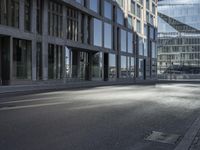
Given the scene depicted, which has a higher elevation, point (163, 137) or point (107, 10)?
point (107, 10)

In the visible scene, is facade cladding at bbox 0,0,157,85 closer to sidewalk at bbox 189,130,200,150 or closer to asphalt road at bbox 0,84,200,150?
asphalt road at bbox 0,84,200,150

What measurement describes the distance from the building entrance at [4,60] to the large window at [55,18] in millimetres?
7230

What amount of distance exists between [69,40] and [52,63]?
454 cm

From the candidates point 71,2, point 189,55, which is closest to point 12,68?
point 71,2

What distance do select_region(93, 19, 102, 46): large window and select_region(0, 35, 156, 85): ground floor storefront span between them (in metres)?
1.35

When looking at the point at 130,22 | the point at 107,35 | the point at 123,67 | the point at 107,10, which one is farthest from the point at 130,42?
the point at 107,10

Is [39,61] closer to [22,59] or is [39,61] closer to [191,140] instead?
[22,59]

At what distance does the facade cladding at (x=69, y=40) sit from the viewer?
104ft

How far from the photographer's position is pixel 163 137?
831cm

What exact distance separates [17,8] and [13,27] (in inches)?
89.0

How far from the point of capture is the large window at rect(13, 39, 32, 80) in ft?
104

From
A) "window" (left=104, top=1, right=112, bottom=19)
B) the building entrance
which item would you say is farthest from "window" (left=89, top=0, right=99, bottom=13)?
the building entrance

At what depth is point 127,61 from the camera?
63.7 metres

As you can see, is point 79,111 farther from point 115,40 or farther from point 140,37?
point 140,37
